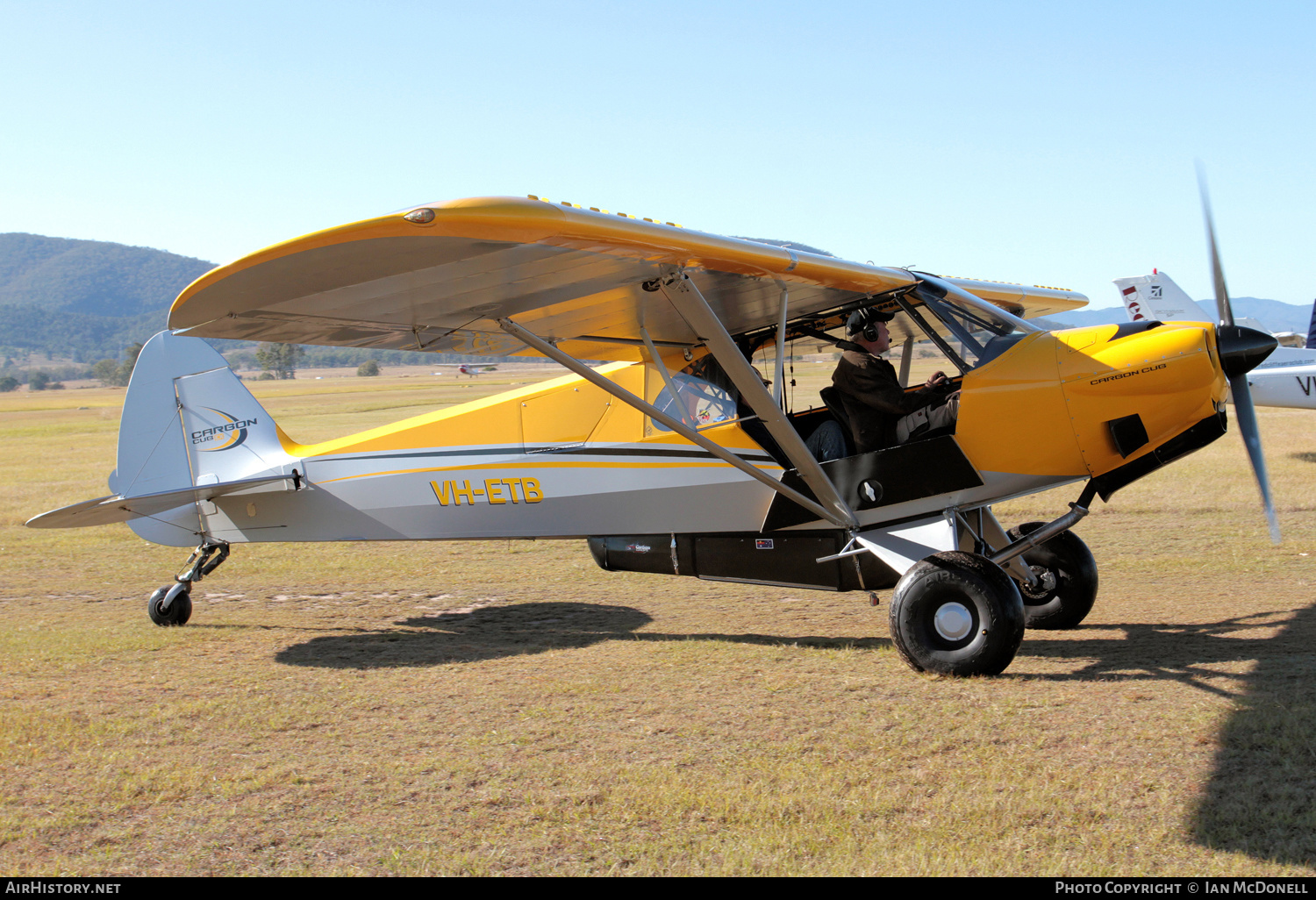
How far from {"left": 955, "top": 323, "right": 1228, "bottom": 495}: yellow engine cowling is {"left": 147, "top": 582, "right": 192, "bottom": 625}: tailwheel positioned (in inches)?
250

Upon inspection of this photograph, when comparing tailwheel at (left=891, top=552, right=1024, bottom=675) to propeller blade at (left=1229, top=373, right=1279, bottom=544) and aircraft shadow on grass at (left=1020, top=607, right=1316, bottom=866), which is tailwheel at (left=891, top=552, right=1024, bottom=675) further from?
propeller blade at (left=1229, top=373, right=1279, bottom=544)

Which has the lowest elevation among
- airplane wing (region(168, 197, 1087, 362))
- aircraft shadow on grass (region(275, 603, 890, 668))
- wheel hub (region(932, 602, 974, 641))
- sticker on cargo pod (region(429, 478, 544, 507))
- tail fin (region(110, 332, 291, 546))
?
aircraft shadow on grass (region(275, 603, 890, 668))

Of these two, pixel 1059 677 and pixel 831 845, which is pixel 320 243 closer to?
pixel 831 845

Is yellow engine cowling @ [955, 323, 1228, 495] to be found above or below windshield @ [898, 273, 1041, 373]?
below

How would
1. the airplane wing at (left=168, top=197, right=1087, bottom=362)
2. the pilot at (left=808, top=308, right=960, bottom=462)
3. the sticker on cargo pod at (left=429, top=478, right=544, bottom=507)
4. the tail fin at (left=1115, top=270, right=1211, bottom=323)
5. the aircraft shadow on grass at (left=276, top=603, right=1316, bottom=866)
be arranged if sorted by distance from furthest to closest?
the tail fin at (left=1115, top=270, right=1211, bottom=323)
the sticker on cargo pod at (left=429, top=478, right=544, bottom=507)
the pilot at (left=808, top=308, right=960, bottom=462)
the airplane wing at (left=168, top=197, right=1087, bottom=362)
the aircraft shadow on grass at (left=276, top=603, right=1316, bottom=866)

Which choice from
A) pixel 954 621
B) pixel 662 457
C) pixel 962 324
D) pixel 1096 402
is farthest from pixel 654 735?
pixel 962 324

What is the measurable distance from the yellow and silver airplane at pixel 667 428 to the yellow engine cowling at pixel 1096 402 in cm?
1

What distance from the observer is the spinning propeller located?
536 cm

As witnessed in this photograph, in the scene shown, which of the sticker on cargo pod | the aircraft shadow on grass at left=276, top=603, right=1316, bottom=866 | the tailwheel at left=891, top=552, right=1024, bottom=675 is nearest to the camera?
the aircraft shadow on grass at left=276, top=603, right=1316, bottom=866

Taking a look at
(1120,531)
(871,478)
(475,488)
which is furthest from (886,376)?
(1120,531)

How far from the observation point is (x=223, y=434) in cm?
822

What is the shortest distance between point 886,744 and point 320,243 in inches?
137

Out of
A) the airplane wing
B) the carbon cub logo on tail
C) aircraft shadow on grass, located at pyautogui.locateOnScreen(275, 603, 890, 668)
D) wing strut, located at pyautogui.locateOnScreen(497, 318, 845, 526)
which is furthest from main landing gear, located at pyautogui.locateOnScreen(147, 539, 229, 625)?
wing strut, located at pyautogui.locateOnScreen(497, 318, 845, 526)

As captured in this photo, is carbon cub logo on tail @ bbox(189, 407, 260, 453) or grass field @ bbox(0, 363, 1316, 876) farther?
carbon cub logo on tail @ bbox(189, 407, 260, 453)
